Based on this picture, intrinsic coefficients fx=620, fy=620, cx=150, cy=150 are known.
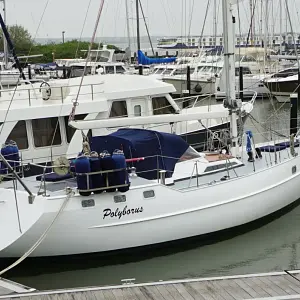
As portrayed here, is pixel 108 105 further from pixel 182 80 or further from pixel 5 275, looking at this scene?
pixel 182 80

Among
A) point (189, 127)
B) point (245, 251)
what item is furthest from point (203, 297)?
point (189, 127)

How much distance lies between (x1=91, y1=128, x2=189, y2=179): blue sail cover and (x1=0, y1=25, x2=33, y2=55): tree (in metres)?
47.5

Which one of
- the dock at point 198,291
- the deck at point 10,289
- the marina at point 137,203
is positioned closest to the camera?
the dock at point 198,291

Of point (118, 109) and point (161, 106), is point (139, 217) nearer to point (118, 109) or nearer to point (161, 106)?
point (118, 109)

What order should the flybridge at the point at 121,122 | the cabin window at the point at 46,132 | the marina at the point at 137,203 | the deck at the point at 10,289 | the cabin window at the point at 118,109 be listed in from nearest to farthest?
the deck at the point at 10,289
the marina at the point at 137,203
the flybridge at the point at 121,122
the cabin window at the point at 46,132
the cabin window at the point at 118,109

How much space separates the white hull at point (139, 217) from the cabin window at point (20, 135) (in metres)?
3.74

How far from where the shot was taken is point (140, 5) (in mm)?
37281

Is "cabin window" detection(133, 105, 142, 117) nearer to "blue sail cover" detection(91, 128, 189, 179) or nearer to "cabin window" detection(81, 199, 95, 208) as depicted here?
"blue sail cover" detection(91, 128, 189, 179)

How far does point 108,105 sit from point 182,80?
966 inches

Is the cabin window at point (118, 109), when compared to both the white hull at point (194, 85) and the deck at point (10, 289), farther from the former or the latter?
the white hull at point (194, 85)

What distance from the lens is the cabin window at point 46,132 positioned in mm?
14758

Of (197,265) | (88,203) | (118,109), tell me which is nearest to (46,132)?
(118,109)

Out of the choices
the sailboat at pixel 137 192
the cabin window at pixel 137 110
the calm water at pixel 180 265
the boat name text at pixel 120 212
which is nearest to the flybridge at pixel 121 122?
the sailboat at pixel 137 192

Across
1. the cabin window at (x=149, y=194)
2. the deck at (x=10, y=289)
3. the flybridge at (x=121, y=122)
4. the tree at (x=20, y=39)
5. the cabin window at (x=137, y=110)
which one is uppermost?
the tree at (x=20, y=39)
